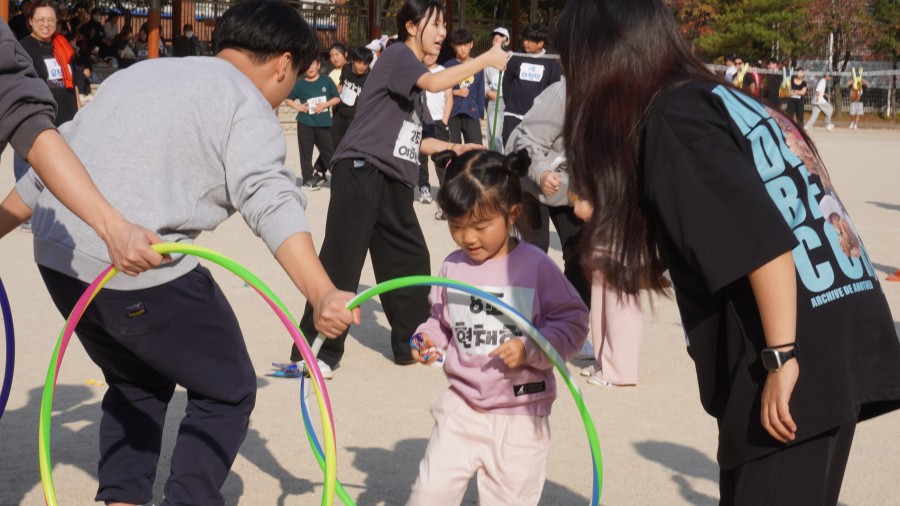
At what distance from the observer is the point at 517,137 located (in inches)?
265

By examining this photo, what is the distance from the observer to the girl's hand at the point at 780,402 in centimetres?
254

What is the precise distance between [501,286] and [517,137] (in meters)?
2.97

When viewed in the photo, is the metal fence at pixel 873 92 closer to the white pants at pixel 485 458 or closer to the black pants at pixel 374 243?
the black pants at pixel 374 243

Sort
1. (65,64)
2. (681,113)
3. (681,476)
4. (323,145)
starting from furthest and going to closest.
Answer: (323,145), (65,64), (681,476), (681,113)

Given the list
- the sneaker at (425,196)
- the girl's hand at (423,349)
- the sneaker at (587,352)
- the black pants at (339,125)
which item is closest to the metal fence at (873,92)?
the black pants at (339,125)

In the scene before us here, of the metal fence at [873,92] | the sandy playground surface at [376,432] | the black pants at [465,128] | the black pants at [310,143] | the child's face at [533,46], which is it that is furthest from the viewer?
the metal fence at [873,92]

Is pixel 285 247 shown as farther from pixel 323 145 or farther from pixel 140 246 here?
pixel 323 145

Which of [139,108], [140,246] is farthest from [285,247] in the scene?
[139,108]

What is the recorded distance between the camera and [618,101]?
2.66 m

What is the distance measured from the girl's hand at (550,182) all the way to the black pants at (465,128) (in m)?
9.17

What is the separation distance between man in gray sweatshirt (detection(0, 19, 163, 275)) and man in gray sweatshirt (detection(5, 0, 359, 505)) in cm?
29

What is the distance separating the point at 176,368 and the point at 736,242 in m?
1.88

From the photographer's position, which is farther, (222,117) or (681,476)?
(681,476)

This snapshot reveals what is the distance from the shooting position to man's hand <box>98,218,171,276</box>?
10.2ft
